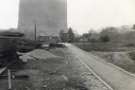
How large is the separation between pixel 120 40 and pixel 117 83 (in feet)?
45.0

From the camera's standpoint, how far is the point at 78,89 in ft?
11.8

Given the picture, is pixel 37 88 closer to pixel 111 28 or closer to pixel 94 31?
pixel 111 28

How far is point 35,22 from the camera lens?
54.1 feet

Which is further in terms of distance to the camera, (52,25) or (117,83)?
(52,25)

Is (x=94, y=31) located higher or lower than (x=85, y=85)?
higher

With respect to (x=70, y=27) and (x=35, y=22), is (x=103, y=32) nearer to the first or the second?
(x=70, y=27)

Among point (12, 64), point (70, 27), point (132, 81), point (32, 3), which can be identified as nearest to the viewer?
point (132, 81)

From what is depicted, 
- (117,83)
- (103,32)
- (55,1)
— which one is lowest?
(117,83)

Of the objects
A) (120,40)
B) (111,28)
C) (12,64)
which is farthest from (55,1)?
(12,64)

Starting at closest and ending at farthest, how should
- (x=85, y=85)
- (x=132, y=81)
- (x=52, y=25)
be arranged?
(x=85, y=85), (x=132, y=81), (x=52, y=25)

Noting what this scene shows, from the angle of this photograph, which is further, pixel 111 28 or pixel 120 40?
pixel 120 40

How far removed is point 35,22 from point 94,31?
18.9ft

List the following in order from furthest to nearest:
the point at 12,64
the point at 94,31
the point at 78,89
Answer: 1. the point at 94,31
2. the point at 12,64
3. the point at 78,89

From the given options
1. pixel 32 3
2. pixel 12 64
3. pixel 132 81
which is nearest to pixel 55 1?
pixel 32 3
